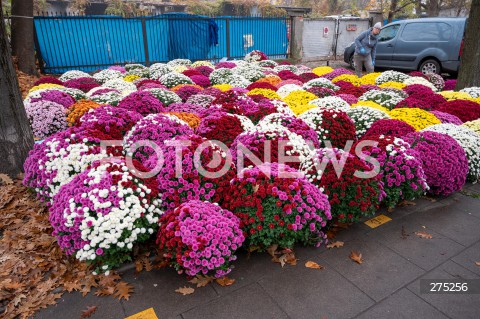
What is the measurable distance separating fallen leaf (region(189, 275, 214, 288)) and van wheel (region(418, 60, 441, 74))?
1454cm

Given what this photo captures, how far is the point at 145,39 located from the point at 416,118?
1333 centimetres

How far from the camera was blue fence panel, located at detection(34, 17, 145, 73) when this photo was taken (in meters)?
13.5

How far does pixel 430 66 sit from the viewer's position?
14.1 m

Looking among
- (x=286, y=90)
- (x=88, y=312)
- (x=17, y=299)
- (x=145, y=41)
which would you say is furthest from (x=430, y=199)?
(x=145, y=41)

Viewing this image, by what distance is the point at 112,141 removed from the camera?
457 cm

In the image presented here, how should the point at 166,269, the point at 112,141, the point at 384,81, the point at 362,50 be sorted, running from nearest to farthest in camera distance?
the point at 166,269 < the point at 112,141 < the point at 384,81 < the point at 362,50

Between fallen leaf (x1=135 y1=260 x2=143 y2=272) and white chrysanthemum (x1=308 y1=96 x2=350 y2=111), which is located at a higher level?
white chrysanthemum (x1=308 y1=96 x2=350 y2=111)

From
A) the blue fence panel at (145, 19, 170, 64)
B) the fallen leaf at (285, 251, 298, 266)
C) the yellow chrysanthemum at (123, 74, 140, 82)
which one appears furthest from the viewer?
the blue fence panel at (145, 19, 170, 64)

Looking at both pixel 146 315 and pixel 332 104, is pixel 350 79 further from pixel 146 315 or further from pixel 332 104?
pixel 146 315

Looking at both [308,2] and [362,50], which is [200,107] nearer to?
[362,50]

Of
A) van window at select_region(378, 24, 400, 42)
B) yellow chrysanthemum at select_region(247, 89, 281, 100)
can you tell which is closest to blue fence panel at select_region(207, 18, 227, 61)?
van window at select_region(378, 24, 400, 42)

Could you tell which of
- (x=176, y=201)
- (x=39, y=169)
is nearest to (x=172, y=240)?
(x=176, y=201)

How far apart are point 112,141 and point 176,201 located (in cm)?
153

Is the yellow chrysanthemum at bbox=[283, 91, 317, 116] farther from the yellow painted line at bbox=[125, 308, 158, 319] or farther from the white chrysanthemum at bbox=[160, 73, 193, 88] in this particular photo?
the yellow painted line at bbox=[125, 308, 158, 319]
